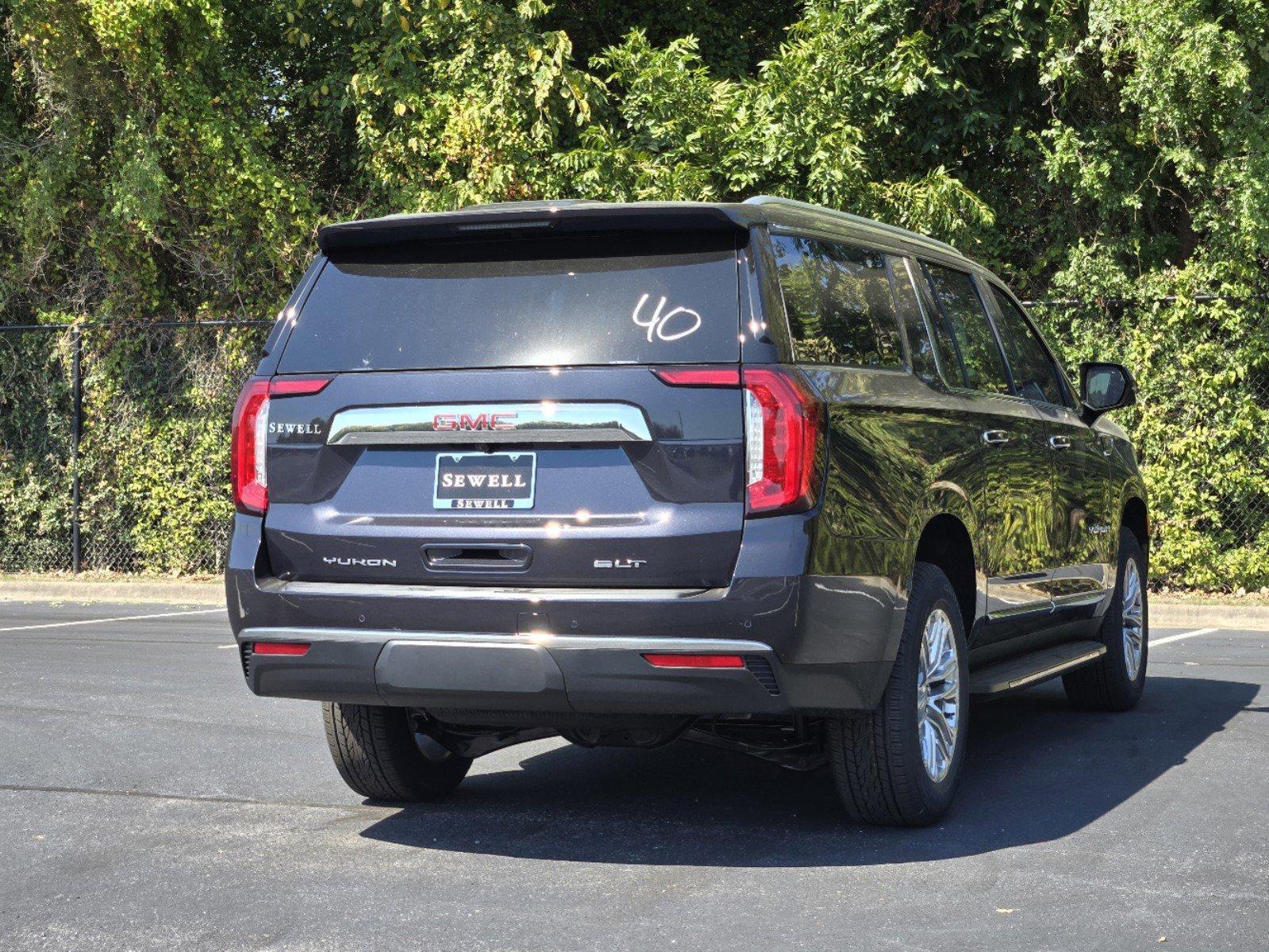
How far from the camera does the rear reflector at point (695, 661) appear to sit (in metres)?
4.93

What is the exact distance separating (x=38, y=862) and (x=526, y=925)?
5.78 feet

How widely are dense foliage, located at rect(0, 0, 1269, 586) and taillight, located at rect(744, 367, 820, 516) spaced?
33.2ft

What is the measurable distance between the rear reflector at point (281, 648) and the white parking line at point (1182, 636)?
8.01 m

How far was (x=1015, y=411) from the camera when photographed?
272 inches

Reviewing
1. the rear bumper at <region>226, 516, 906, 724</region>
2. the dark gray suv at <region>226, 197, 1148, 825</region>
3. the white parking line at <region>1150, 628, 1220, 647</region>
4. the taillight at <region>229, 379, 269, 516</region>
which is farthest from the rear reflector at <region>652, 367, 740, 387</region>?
the white parking line at <region>1150, 628, 1220, 647</region>

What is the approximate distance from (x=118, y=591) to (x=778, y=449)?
12784 millimetres

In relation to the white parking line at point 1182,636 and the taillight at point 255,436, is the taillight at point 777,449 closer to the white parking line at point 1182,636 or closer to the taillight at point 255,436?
the taillight at point 255,436

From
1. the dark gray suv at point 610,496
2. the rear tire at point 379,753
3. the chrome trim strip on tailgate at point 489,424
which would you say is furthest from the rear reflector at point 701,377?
the rear tire at point 379,753

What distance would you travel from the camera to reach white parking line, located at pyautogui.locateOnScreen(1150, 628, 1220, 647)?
12.0m

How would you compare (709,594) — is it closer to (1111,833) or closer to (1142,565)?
(1111,833)

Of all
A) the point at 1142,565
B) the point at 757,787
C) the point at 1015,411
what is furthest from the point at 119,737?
the point at 1142,565

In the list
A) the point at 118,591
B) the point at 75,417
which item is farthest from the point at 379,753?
the point at 75,417

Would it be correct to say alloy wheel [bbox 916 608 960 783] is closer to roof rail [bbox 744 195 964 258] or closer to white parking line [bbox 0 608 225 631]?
roof rail [bbox 744 195 964 258]

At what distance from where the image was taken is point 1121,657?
8.23 metres
